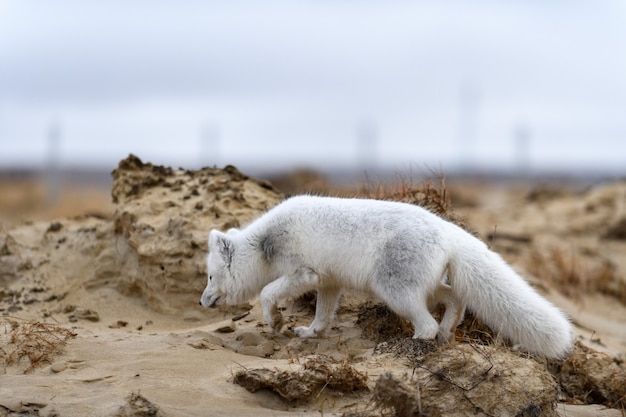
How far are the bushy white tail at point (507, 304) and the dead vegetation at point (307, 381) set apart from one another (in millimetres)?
1137

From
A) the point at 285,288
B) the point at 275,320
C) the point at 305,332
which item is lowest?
the point at 305,332

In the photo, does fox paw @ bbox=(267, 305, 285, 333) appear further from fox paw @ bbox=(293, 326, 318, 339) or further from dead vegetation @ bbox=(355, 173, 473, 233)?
dead vegetation @ bbox=(355, 173, 473, 233)

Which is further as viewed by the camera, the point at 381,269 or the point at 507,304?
the point at 381,269

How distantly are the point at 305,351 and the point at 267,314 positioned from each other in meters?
0.43

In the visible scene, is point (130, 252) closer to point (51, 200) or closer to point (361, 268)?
point (361, 268)

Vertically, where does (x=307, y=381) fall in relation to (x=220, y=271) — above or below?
below

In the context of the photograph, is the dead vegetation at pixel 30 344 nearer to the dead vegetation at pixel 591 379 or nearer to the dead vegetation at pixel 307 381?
the dead vegetation at pixel 307 381

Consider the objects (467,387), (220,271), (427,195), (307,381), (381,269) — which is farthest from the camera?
(427,195)

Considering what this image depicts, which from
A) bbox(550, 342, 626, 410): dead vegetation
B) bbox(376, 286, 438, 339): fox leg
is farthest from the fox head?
bbox(550, 342, 626, 410): dead vegetation

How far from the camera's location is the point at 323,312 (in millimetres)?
6738

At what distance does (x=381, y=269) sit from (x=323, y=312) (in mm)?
912

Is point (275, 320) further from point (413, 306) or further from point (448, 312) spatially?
point (448, 312)

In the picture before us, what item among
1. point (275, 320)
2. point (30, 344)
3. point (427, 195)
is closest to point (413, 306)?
point (275, 320)

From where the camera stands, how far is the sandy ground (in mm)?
5195
